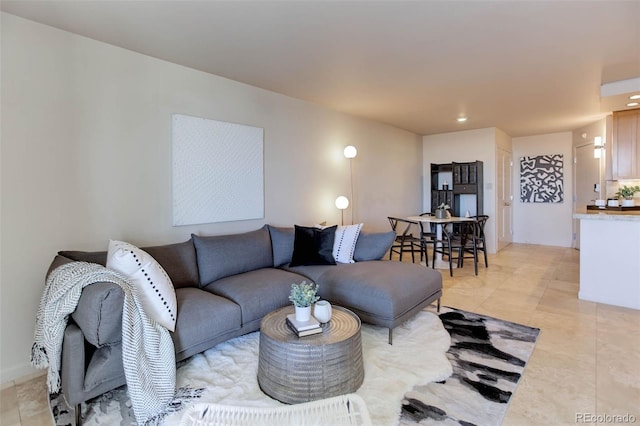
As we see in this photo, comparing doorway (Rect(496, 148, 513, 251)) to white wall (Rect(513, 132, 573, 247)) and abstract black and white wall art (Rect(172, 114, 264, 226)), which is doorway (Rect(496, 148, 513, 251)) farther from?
abstract black and white wall art (Rect(172, 114, 264, 226))

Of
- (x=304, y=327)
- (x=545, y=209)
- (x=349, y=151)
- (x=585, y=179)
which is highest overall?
(x=349, y=151)

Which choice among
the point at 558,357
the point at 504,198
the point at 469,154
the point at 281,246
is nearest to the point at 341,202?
the point at 281,246

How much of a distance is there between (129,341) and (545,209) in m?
8.09

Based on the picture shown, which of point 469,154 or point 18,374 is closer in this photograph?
point 18,374

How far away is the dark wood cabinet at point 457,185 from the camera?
6223mm

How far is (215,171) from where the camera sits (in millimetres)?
3365

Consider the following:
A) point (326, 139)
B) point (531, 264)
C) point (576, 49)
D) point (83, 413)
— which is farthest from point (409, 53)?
point (531, 264)

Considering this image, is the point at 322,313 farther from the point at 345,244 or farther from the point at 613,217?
the point at 613,217

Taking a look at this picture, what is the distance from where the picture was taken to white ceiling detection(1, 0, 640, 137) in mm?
2160

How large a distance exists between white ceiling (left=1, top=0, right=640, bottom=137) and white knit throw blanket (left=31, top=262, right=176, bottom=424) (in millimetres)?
1742

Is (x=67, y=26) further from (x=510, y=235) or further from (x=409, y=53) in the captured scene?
(x=510, y=235)

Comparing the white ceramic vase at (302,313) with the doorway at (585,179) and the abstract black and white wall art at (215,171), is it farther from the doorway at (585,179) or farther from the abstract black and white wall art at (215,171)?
the doorway at (585,179)

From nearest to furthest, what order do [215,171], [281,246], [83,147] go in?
[83,147]
[215,171]
[281,246]

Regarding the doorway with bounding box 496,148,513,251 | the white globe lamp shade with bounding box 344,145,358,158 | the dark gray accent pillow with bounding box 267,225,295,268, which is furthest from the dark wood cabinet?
the dark gray accent pillow with bounding box 267,225,295,268
